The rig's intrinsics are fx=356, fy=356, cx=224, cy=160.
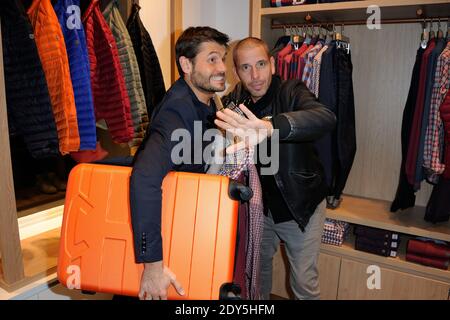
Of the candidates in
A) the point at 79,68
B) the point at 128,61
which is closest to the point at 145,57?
the point at 128,61

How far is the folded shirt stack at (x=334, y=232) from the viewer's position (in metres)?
1.94

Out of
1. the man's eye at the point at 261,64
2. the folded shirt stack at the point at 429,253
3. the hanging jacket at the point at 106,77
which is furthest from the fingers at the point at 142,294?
the folded shirt stack at the point at 429,253

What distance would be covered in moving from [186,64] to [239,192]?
53cm

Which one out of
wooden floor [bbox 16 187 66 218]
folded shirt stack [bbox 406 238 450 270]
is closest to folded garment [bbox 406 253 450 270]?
folded shirt stack [bbox 406 238 450 270]

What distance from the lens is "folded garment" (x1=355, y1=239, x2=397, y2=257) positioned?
183 cm

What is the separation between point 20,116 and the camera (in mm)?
1332

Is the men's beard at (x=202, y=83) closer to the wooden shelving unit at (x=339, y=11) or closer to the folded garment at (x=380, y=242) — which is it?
the wooden shelving unit at (x=339, y=11)

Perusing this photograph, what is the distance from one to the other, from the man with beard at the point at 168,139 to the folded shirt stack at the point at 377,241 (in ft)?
3.72

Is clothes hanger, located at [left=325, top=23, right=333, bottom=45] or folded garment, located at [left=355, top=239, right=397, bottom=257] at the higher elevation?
clothes hanger, located at [left=325, top=23, right=333, bottom=45]

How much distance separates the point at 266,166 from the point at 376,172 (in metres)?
1.05

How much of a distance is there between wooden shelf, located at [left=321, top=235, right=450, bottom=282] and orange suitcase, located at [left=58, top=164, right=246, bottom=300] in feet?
3.79

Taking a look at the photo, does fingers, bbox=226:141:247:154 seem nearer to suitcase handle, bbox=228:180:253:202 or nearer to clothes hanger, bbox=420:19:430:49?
suitcase handle, bbox=228:180:253:202

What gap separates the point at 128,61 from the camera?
5.40 ft

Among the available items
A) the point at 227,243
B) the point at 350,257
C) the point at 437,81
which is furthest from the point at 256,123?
the point at 350,257
